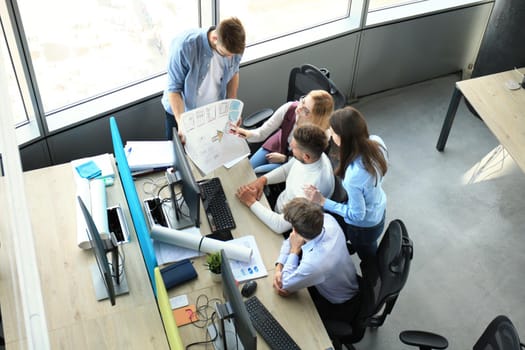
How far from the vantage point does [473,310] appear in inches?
155

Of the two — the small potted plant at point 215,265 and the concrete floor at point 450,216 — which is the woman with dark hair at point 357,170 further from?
the concrete floor at point 450,216

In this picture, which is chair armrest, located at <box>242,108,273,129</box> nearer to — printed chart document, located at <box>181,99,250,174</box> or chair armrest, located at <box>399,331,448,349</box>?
printed chart document, located at <box>181,99,250,174</box>

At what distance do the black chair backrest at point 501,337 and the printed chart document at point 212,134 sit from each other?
178cm

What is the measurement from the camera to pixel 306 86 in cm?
408

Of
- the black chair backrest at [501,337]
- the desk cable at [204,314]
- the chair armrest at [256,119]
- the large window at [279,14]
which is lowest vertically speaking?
the black chair backrest at [501,337]

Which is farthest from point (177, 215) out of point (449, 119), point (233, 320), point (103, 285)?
point (449, 119)

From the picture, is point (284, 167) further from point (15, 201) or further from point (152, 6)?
point (15, 201)

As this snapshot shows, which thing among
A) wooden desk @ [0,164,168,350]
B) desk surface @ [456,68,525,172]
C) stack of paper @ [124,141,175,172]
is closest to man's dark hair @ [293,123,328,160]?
stack of paper @ [124,141,175,172]

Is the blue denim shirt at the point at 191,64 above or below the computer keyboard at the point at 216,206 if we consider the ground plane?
above

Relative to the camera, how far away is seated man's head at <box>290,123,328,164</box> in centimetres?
316

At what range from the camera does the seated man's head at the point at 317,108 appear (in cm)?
352

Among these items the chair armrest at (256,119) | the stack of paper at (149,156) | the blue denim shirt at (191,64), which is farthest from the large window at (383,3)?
the stack of paper at (149,156)

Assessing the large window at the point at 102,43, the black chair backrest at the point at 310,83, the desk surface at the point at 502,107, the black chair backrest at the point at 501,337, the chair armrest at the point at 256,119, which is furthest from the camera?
the chair armrest at the point at 256,119

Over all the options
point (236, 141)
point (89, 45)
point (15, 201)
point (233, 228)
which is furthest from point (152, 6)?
point (15, 201)
